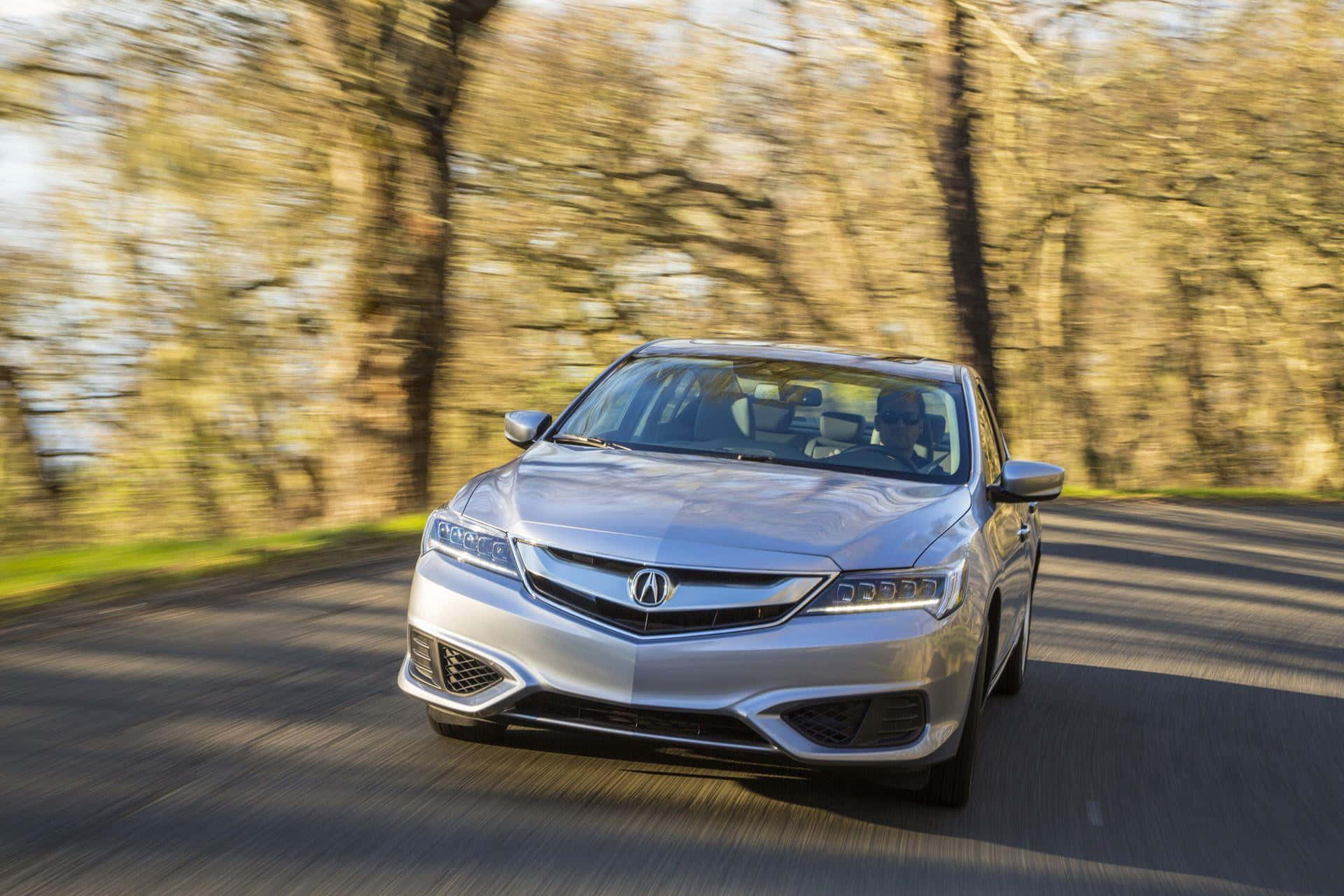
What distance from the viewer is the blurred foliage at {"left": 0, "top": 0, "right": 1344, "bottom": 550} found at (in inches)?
519

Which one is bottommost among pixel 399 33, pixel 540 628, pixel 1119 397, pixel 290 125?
pixel 1119 397

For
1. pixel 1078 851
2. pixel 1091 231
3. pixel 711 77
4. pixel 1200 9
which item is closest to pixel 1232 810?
pixel 1078 851

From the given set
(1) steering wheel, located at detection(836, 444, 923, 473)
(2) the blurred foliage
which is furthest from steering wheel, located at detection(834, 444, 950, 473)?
(2) the blurred foliage

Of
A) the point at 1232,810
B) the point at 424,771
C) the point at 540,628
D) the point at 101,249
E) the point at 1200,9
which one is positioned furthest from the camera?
the point at 1200,9

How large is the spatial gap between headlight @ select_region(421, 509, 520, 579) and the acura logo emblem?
16.9 inches

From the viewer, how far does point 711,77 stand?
58.7 feet

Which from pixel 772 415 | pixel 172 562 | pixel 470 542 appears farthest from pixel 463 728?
pixel 172 562

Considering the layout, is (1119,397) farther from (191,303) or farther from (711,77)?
(191,303)

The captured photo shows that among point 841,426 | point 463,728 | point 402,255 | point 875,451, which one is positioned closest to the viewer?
point 463,728

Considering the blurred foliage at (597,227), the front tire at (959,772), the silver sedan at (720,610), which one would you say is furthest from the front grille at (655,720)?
the blurred foliage at (597,227)

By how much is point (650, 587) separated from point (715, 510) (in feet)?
1.57

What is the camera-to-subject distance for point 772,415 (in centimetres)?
615

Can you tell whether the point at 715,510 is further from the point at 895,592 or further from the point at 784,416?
the point at 784,416

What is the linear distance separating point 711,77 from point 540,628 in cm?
1429
